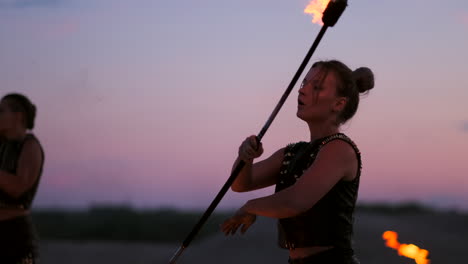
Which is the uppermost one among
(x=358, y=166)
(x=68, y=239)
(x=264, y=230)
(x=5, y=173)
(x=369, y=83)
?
(x=369, y=83)

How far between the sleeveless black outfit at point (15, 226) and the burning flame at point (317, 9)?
8.74ft

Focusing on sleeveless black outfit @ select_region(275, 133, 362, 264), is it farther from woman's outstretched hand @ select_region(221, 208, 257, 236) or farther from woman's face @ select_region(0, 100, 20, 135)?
woman's face @ select_region(0, 100, 20, 135)

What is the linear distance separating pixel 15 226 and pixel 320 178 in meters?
2.98

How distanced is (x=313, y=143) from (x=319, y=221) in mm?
411

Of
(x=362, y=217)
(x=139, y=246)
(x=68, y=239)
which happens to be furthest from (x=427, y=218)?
(x=68, y=239)

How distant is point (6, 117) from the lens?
6.46 metres

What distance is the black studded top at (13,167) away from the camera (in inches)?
242

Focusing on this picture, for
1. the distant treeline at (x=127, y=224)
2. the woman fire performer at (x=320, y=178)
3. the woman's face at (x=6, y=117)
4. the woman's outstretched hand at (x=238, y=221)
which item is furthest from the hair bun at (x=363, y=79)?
the distant treeline at (x=127, y=224)

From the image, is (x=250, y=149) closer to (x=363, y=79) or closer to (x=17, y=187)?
(x=363, y=79)

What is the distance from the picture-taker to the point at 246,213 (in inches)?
167

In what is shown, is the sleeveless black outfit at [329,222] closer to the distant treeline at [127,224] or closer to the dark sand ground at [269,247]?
the dark sand ground at [269,247]

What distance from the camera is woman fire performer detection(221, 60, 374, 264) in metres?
4.00

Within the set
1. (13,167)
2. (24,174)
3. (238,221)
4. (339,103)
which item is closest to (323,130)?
(339,103)

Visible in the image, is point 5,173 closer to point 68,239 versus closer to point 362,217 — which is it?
point 362,217
